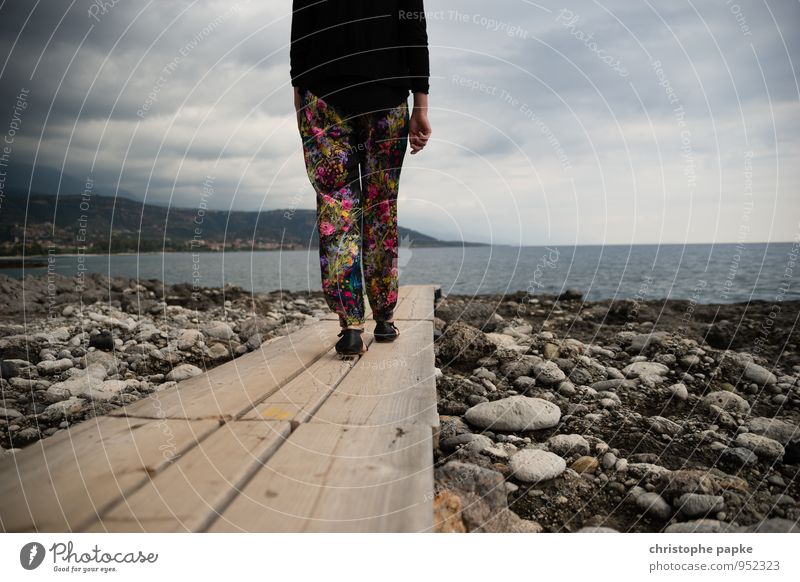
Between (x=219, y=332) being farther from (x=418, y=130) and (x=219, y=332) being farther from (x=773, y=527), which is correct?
(x=773, y=527)

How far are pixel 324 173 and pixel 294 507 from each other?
229 cm

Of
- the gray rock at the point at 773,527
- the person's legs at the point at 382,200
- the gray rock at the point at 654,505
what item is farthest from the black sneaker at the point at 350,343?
the gray rock at the point at 773,527

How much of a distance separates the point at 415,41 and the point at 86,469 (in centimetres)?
306

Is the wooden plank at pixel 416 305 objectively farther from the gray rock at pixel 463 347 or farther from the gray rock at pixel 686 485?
the gray rock at pixel 686 485

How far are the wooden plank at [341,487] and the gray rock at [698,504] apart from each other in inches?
51.1

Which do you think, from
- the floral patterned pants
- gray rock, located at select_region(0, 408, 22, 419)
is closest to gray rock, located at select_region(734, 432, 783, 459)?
the floral patterned pants

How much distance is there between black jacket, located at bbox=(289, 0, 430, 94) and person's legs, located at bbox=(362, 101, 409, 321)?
0.88ft

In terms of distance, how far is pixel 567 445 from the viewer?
2.82 m

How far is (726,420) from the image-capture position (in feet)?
11.2

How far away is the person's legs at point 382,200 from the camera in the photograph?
10.7 feet

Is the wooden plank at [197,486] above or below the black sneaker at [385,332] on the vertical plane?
below

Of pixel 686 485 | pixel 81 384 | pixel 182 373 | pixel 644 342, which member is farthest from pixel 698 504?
pixel 81 384

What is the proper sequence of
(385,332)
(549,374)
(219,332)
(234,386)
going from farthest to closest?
(219,332), (549,374), (385,332), (234,386)
